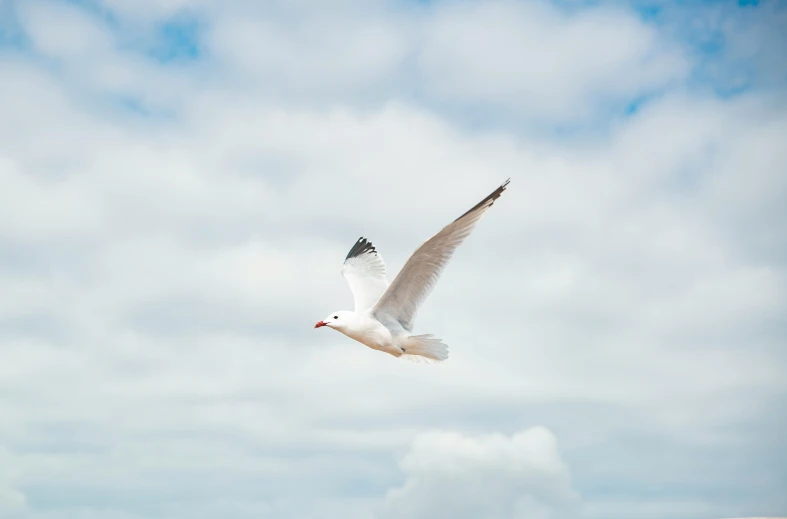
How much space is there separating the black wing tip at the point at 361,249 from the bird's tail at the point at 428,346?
6.07 metres

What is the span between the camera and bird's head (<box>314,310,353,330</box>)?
63.2ft

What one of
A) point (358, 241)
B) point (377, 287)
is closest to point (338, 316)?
point (377, 287)

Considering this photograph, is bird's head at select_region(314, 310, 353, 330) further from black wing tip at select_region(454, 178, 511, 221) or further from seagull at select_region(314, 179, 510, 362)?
black wing tip at select_region(454, 178, 511, 221)

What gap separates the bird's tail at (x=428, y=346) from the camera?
19203 millimetres

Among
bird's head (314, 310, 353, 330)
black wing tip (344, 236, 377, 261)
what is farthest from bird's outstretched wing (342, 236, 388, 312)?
bird's head (314, 310, 353, 330)

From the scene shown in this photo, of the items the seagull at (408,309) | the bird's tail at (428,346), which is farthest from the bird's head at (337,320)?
the bird's tail at (428,346)

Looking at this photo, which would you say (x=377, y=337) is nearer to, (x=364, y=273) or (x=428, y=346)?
(x=428, y=346)

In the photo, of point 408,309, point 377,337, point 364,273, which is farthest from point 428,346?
point 364,273

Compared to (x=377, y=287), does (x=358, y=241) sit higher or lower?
higher

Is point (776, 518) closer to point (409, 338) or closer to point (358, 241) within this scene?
point (409, 338)

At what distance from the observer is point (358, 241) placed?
25.5 m

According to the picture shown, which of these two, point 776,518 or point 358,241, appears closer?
point 776,518

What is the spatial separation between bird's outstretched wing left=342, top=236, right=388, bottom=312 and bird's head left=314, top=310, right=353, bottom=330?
1.58m

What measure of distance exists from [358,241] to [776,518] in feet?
46.9
